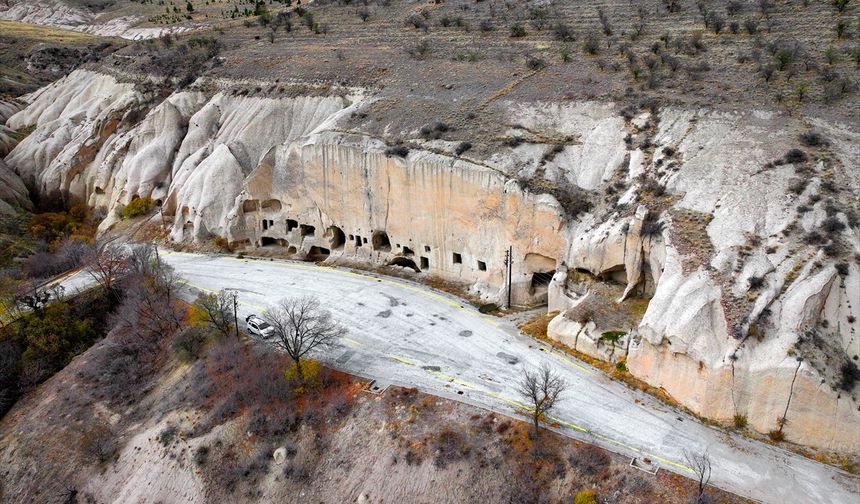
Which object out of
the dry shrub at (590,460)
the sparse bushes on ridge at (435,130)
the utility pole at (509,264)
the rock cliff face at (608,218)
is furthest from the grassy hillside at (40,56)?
the dry shrub at (590,460)

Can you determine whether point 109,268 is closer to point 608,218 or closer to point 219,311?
point 219,311

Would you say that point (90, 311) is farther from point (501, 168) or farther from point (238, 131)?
point (501, 168)

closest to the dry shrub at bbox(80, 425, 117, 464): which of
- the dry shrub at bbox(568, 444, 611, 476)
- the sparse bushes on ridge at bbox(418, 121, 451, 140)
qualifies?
the dry shrub at bbox(568, 444, 611, 476)

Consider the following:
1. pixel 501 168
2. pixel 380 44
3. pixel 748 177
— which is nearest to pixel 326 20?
pixel 380 44

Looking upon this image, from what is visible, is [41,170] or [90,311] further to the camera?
[41,170]

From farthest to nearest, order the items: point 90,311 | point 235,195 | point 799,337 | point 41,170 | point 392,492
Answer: point 41,170 < point 235,195 < point 90,311 < point 392,492 < point 799,337
